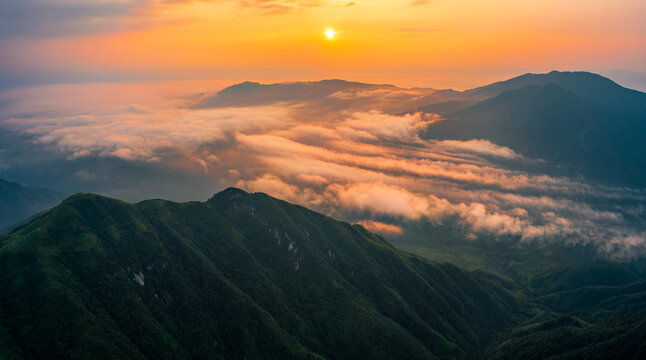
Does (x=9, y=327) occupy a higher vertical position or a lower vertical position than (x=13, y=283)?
lower

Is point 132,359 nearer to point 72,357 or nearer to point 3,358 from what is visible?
point 72,357

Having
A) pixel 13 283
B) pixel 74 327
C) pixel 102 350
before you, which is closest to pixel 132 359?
pixel 102 350

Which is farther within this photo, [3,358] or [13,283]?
[13,283]

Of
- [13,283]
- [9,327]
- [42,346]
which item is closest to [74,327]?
[42,346]

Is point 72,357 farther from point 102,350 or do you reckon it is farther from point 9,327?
point 9,327

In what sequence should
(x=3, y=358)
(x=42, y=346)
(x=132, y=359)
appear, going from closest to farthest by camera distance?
1. (x=3, y=358)
2. (x=42, y=346)
3. (x=132, y=359)

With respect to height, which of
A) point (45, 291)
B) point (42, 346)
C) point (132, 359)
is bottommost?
point (132, 359)

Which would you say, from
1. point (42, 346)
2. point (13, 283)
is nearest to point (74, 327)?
point (42, 346)

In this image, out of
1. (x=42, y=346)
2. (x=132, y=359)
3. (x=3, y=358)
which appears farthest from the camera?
(x=132, y=359)

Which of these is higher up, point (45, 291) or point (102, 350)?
point (45, 291)
